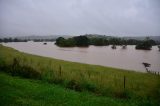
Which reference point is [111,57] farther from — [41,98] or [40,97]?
[41,98]

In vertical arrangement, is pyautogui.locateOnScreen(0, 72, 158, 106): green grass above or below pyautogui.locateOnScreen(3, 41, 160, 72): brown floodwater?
above

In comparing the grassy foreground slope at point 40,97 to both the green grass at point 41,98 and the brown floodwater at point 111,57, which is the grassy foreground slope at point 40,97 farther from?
the brown floodwater at point 111,57

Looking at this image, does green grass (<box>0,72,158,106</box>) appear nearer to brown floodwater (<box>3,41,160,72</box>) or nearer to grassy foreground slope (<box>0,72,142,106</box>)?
grassy foreground slope (<box>0,72,142,106</box>)

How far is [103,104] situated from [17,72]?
8.09m

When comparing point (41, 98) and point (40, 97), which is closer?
point (41, 98)

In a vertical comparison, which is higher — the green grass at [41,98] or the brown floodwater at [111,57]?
the green grass at [41,98]

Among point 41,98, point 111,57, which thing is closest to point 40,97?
point 41,98

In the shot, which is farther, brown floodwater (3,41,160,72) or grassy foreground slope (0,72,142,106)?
brown floodwater (3,41,160,72)

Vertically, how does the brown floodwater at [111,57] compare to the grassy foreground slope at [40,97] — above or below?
below

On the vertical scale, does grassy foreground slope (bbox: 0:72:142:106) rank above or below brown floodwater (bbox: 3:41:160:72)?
above

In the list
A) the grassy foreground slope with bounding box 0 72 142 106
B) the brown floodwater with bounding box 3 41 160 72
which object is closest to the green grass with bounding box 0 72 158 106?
the grassy foreground slope with bounding box 0 72 142 106

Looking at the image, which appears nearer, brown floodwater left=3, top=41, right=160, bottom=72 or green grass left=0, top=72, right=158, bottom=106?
green grass left=0, top=72, right=158, bottom=106

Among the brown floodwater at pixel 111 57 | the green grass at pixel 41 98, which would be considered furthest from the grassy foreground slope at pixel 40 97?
the brown floodwater at pixel 111 57

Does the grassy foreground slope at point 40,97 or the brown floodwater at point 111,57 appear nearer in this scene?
the grassy foreground slope at point 40,97
